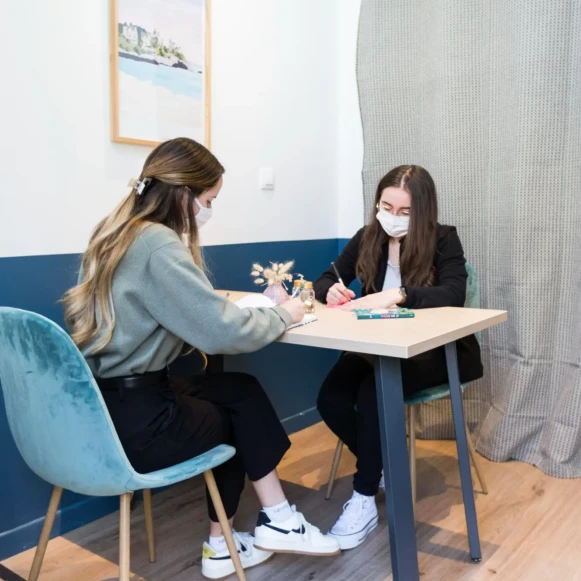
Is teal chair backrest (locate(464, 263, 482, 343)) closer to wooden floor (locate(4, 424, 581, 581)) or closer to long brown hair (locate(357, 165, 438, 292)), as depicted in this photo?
long brown hair (locate(357, 165, 438, 292))

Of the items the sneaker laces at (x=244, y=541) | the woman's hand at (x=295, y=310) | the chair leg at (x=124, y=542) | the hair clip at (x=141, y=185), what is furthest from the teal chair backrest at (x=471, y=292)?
the chair leg at (x=124, y=542)

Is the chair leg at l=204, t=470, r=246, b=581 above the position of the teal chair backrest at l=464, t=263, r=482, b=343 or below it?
below

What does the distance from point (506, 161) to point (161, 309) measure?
1423 mm

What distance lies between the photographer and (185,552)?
5.37 feet

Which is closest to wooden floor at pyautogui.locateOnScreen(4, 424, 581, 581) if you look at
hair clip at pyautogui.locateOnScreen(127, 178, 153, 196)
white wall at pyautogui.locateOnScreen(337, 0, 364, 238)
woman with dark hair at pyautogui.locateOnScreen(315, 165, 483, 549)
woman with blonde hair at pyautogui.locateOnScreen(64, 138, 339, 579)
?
woman with dark hair at pyautogui.locateOnScreen(315, 165, 483, 549)

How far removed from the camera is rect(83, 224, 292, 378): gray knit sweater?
1.22m

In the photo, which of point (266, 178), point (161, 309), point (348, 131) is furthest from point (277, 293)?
point (348, 131)

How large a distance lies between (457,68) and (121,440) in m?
1.72

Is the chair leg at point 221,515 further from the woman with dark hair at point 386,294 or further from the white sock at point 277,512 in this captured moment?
the woman with dark hair at point 386,294

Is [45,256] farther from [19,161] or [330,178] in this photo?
[330,178]

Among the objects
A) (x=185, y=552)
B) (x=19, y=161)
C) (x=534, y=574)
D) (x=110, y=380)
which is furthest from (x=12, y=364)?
(x=534, y=574)

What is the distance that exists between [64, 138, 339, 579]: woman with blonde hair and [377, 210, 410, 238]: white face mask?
0.56 meters

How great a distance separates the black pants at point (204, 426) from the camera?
123 centimetres

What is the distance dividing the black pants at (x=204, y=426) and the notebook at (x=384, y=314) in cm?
31
